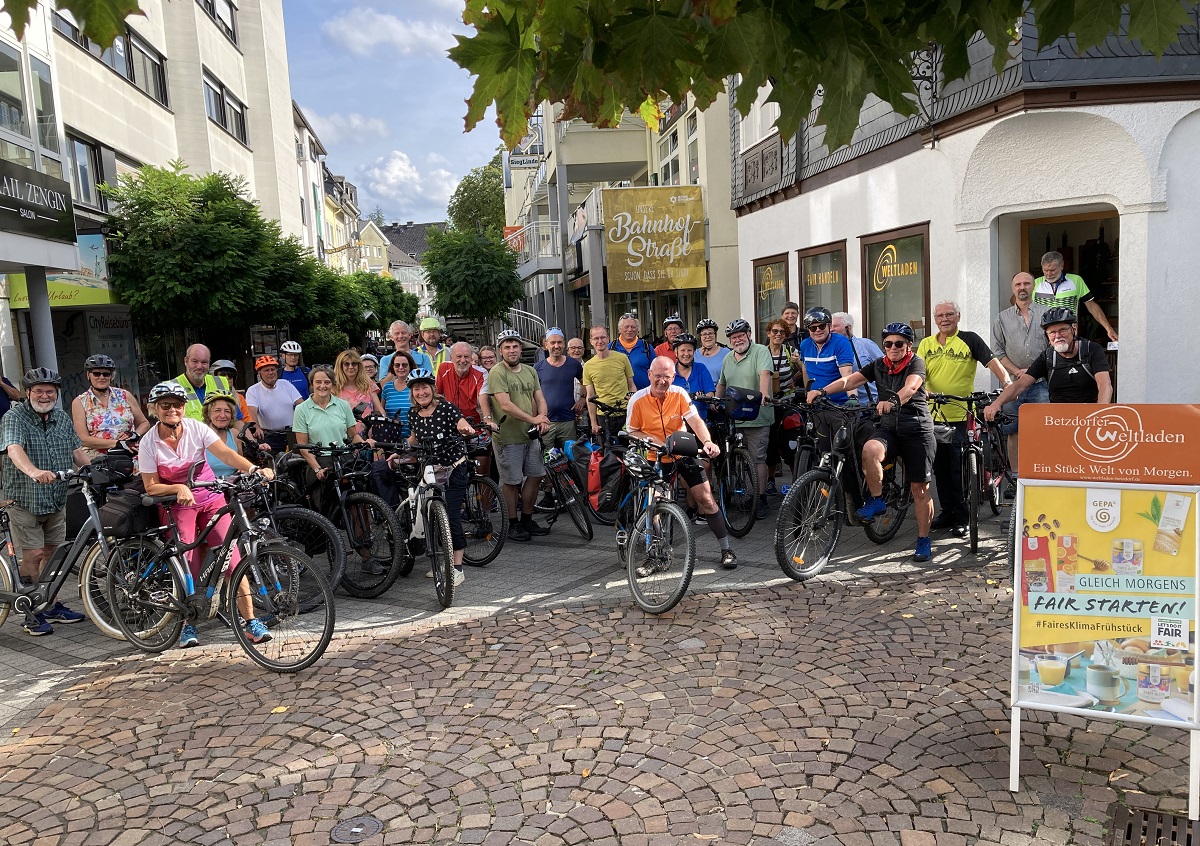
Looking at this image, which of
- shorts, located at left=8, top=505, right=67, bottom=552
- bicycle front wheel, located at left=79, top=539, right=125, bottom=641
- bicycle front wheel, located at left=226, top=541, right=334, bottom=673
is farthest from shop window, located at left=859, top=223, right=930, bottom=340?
shorts, located at left=8, top=505, right=67, bottom=552

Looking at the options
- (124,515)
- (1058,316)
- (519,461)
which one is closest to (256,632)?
(124,515)

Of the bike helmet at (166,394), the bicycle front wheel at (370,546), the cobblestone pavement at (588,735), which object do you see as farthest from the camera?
the bicycle front wheel at (370,546)

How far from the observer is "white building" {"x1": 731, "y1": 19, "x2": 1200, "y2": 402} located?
946 centimetres

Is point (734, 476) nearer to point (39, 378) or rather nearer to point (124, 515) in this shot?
point (124, 515)

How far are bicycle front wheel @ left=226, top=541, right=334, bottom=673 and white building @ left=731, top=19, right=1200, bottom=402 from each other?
750 centimetres

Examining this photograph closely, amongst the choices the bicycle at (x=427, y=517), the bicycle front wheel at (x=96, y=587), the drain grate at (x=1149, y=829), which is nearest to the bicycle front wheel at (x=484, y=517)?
the bicycle at (x=427, y=517)

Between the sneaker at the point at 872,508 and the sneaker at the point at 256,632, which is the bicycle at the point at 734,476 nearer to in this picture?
the sneaker at the point at 872,508

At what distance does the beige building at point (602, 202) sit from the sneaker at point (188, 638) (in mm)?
8277

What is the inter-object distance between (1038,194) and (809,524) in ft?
18.9

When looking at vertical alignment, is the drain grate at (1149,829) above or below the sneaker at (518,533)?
below

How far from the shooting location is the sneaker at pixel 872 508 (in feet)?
23.9

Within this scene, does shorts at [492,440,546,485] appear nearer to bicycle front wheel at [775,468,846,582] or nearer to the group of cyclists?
the group of cyclists

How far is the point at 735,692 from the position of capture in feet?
15.6

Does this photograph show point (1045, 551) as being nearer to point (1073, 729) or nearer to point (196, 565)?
point (1073, 729)
